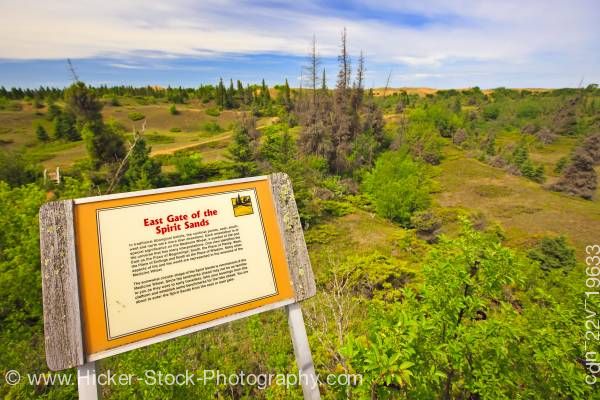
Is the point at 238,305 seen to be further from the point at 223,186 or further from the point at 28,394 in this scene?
the point at 28,394

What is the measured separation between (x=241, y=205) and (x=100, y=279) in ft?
4.36

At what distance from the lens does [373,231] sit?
22734 mm

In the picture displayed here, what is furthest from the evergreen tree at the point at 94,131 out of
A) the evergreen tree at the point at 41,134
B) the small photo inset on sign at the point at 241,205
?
the evergreen tree at the point at 41,134

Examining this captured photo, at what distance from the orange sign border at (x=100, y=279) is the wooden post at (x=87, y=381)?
0.37ft

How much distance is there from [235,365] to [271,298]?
4.15 metres

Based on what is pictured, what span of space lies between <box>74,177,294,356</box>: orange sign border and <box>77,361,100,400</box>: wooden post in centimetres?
11

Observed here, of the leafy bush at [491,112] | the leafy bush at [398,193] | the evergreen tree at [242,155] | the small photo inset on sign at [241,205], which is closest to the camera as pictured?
the small photo inset on sign at [241,205]

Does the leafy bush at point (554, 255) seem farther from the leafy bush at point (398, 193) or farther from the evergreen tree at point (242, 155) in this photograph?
the evergreen tree at point (242, 155)

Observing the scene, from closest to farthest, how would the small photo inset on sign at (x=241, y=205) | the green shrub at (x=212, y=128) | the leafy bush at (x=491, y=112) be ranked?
1. the small photo inset on sign at (x=241, y=205)
2. the green shrub at (x=212, y=128)
3. the leafy bush at (x=491, y=112)

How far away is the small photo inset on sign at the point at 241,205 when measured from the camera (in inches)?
121

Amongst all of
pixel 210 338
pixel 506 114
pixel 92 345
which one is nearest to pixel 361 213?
pixel 210 338

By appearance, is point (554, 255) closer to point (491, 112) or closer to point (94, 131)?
point (94, 131)

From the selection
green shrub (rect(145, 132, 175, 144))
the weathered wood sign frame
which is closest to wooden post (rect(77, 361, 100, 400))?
the weathered wood sign frame

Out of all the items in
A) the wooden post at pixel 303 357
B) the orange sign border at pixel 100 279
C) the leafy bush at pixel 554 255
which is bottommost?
the leafy bush at pixel 554 255
